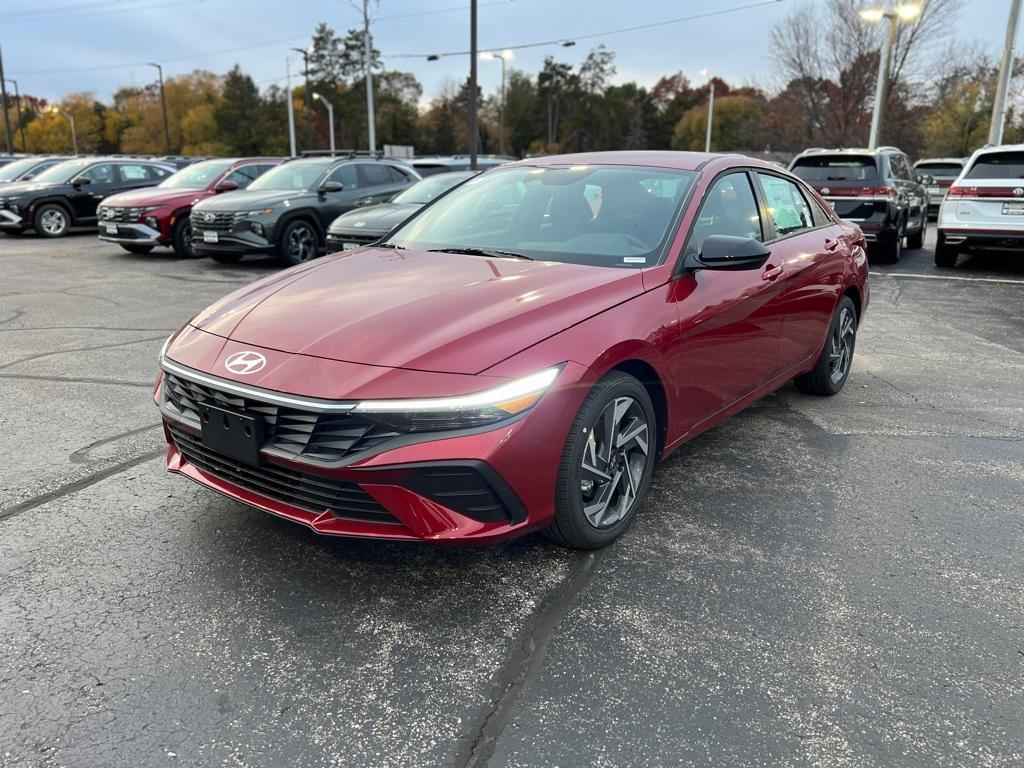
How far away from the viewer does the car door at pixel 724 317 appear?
360cm

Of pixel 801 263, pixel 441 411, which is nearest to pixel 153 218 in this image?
pixel 801 263

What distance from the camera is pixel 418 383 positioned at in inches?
104

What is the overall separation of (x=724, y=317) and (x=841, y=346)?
215cm

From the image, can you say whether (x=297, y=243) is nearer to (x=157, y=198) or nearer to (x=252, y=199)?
(x=252, y=199)

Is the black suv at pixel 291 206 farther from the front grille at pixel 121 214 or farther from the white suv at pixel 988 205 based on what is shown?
the white suv at pixel 988 205

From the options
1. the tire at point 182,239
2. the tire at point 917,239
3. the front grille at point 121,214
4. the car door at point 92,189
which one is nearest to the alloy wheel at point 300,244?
the tire at point 182,239

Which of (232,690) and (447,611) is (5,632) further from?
(447,611)

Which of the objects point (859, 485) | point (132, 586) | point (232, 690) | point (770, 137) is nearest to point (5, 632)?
point (132, 586)

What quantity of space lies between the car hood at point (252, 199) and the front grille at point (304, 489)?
9.45m

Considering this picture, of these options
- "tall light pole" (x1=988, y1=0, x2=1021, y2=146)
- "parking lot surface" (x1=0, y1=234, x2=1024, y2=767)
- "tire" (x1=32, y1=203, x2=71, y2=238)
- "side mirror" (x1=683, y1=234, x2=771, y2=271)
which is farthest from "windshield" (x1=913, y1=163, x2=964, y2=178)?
"side mirror" (x1=683, y1=234, x2=771, y2=271)

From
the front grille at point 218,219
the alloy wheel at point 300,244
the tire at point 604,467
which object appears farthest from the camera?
the alloy wheel at point 300,244

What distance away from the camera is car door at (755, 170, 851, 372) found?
4539mm

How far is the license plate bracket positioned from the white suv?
442 inches

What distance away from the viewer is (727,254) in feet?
11.5
